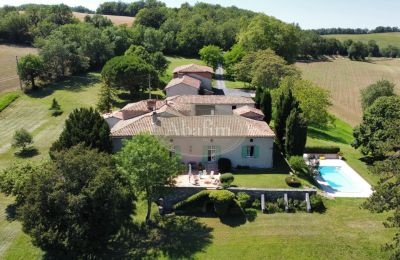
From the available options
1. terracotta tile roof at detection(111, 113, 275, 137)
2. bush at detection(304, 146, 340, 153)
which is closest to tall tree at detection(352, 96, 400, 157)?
bush at detection(304, 146, 340, 153)

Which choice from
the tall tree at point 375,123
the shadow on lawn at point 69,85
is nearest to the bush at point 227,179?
the tall tree at point 375,123

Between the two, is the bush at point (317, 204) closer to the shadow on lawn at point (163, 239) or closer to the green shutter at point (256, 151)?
the green shutter at point (256, 151)

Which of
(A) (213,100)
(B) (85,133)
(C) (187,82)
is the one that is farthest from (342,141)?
(B) (85,133)

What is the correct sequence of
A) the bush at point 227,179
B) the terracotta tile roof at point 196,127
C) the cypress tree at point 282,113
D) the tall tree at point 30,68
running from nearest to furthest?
the bush at point 227,179 < the terracotta tile roof at point 196,127 < the cypress tree at point 282,113 < the tall tree at point 30,68

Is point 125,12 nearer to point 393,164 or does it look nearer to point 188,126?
point 188,126

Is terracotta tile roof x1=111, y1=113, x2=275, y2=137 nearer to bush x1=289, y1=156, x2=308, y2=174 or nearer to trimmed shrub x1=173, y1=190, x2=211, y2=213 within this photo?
bush x1=289, y1=156, x2=308, y2=174
